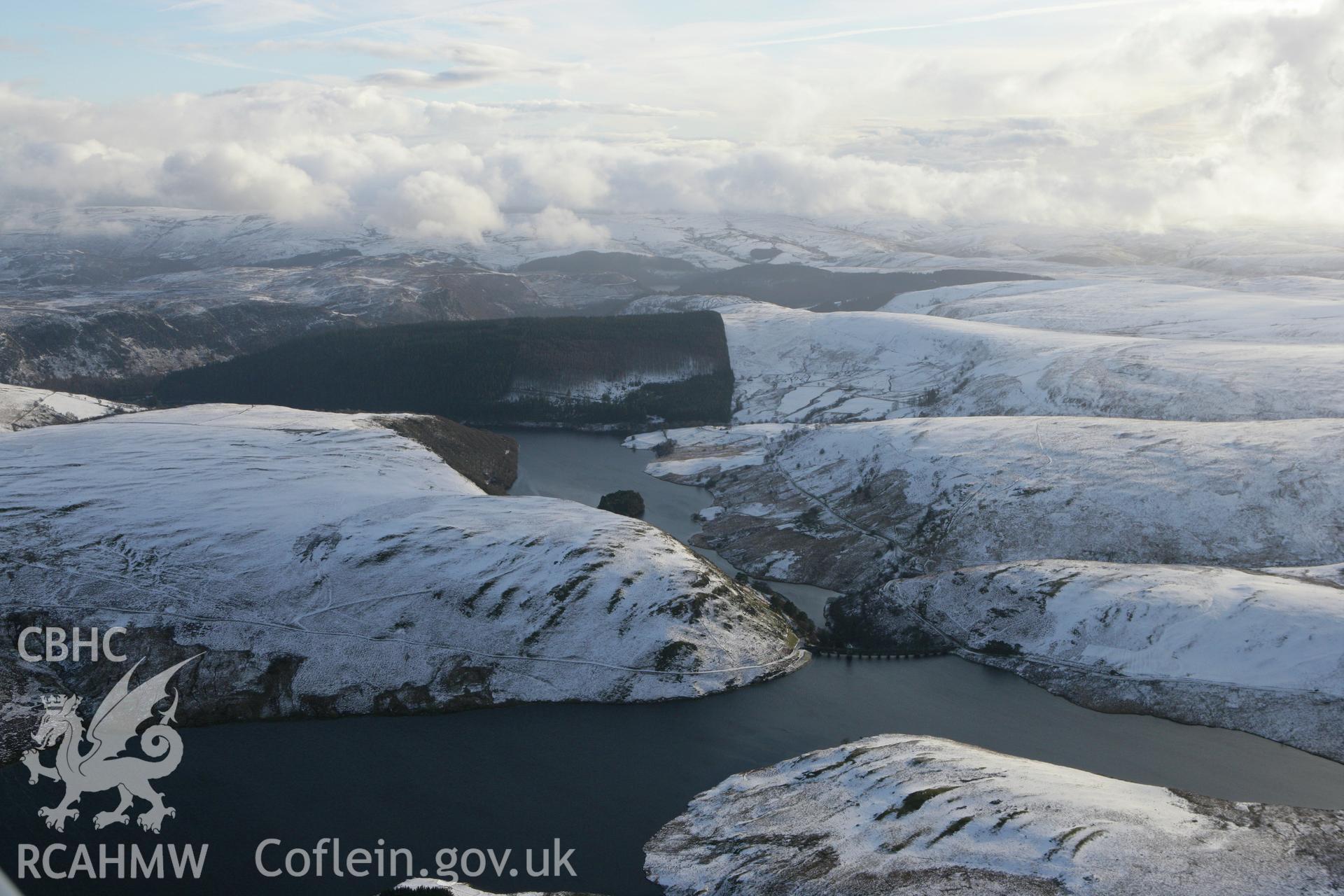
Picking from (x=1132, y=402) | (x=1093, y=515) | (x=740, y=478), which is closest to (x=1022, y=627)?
(x=1093, y=515)

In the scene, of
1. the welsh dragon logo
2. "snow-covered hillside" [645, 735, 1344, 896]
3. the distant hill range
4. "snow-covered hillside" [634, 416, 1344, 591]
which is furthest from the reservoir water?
the distant hill range

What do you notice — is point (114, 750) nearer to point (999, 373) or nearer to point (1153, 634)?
point (1153, 634)

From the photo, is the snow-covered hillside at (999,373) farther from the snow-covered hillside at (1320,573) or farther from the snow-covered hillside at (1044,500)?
the snow-covered hillside at (1320,573)

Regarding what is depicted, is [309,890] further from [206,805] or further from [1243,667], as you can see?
[1243,667]

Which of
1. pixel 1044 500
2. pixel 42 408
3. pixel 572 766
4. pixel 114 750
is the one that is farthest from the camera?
pixel 42 408

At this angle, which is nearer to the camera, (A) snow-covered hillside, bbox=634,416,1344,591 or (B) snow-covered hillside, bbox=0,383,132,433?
(A) snow-covered hillside, bbox=634,416,1344,591

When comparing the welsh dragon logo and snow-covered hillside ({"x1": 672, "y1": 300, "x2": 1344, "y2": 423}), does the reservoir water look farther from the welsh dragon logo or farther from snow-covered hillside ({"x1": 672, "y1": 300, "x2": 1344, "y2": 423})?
snow-covered hillside ({"x1": 672, "y1": 300, "x2": 1344, "y2": 423})

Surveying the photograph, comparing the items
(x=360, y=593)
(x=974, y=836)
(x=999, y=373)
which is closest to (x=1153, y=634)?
(x=974, y=836)
